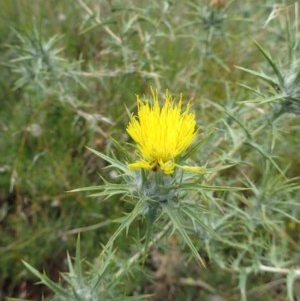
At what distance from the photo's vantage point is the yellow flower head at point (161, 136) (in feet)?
4.70

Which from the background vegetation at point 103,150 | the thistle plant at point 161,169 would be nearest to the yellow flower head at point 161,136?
the thistle plant at point 161,169

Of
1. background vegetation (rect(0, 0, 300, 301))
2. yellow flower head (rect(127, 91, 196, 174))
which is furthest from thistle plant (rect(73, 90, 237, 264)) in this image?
background vegetation (rect(0, 0, 300, 301))

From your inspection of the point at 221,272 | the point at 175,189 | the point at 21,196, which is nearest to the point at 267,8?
the point at 221,272

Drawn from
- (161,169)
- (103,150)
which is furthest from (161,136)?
(103,150)

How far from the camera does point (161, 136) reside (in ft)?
4.68

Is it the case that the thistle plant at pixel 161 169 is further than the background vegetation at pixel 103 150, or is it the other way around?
the background vegetation at pixel 103 150

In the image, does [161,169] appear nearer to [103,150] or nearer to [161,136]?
[161,136]

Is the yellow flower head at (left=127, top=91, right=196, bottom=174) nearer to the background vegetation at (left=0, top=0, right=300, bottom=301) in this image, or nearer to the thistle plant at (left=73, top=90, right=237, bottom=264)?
the thistle plant at (left=73, top=90, right=237, bottom=264)

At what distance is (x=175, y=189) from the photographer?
153 centimetres

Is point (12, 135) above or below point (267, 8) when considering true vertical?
below

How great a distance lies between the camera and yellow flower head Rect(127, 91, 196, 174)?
1.43 meters

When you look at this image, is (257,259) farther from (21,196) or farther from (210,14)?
(21,196)

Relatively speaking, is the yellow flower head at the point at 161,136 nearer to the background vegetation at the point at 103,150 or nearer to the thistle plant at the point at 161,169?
the thistle plant at the point at 161,169

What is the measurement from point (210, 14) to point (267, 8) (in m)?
0.75
